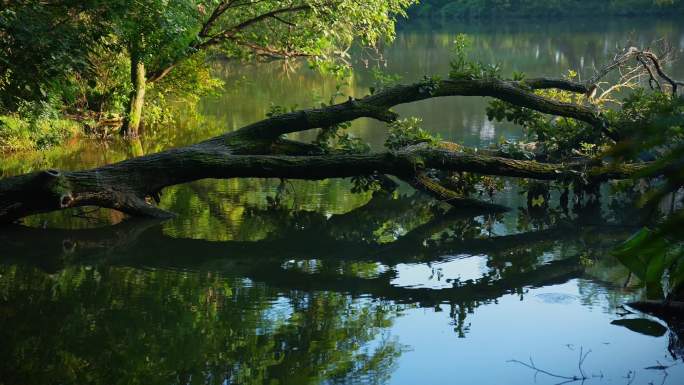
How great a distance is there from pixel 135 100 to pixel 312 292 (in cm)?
1231

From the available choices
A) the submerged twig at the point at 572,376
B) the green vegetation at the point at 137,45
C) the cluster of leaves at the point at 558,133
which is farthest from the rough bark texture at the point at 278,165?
the submerged twig at the point at 572,376

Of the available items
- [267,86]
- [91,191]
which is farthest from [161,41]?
[267,86]

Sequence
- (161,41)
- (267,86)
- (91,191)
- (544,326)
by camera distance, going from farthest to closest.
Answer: (267,86), (161,41), (91,191), (544,326)

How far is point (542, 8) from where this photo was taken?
2463 inches

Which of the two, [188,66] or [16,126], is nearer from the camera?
[16,126]

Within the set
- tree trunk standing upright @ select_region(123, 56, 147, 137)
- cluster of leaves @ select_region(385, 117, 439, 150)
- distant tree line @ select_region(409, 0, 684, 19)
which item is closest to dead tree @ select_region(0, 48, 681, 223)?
cluster of leaves @ select_region(385, 117, 439, 150)

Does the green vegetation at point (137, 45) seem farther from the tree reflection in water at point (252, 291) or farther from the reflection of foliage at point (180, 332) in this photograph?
the reflection of foliage at point (180, 332)

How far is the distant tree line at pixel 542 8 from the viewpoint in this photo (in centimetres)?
5488

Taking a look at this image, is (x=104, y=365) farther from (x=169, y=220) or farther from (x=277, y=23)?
(x=277, y=23)

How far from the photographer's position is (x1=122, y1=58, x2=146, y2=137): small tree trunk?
60.4 ft

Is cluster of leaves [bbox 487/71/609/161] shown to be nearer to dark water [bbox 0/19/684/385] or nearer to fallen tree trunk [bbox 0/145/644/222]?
dark water [bbox 0/19/684/385]

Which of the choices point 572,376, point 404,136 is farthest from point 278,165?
point 572,376

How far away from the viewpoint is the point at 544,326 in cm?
662

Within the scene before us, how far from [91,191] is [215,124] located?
11345 mm
